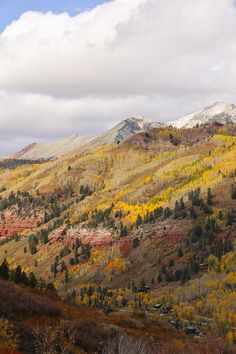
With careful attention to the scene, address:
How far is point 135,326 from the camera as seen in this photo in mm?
72562

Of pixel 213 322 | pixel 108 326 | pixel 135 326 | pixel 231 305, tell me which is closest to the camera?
pixel 108 326

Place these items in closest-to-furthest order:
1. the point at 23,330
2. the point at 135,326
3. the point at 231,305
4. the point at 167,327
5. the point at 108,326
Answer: the point at 23,330
the point at 108,326
the point at 135,326
the point at 167,327
the point at 231,305

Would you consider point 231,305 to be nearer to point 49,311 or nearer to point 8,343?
point 49,311

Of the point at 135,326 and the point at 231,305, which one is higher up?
the point at 135,326

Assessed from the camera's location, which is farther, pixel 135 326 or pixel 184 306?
pixel 184 306

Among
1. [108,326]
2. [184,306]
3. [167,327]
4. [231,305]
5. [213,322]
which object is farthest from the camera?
[184,306]

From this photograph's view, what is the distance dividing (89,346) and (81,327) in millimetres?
4579

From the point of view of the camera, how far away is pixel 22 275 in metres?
88.3

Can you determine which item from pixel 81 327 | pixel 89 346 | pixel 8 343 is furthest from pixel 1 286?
pixel 8 343

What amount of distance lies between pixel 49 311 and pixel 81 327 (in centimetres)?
944

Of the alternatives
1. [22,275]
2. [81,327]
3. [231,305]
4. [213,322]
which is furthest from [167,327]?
[231,305]

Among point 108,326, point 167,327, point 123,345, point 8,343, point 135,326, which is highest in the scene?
point 8,343

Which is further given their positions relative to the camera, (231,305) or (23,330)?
(231,305)

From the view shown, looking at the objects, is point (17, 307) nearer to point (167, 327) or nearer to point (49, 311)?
point (49, 311)
